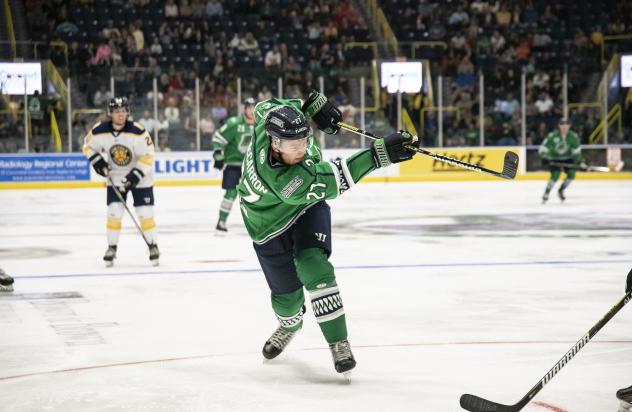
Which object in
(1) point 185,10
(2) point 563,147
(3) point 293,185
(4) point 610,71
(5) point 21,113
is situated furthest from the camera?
(1) point 185,10

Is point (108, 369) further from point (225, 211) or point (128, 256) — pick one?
point (225, 211)

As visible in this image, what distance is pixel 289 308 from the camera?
4430mm

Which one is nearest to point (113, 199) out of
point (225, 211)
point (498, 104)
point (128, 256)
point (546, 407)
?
point (128, 256)

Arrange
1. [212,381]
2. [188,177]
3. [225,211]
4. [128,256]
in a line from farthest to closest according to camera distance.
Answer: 1. [188,177]
2. [225,211]
3. [128,256]
4. [212,381]

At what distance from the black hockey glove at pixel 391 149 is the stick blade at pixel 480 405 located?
93 cm

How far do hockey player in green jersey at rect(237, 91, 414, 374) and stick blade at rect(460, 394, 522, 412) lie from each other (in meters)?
0.65

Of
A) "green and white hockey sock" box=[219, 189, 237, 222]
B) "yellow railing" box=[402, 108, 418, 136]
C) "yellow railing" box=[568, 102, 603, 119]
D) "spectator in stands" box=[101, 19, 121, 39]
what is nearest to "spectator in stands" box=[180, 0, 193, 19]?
"spectator in stands" box=[101, 19, 121, 39]

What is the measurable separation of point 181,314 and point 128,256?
9.83 feet

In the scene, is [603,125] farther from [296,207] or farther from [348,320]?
[296,207]

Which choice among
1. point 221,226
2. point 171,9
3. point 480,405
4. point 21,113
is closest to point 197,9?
point 171,9

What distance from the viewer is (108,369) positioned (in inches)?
169

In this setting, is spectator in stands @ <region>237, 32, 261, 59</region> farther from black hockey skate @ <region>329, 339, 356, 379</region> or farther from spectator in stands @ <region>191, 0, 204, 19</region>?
black hockey skate @ <region>329, 339, 356, 379</region>

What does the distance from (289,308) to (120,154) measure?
3.83 m

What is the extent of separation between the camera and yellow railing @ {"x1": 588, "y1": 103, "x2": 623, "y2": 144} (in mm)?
18750
